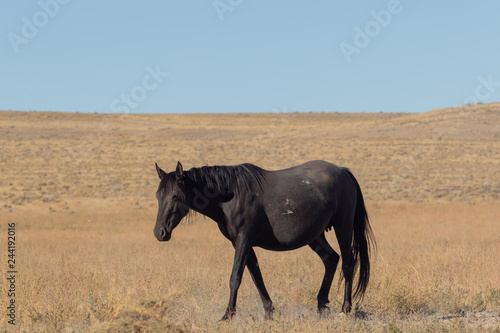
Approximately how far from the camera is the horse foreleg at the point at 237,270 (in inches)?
283

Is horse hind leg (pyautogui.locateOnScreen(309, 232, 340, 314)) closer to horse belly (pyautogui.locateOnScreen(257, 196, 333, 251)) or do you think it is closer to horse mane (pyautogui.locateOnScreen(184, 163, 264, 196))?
horse belly (pyautogui.locateOnScreen(257, 196, 333, 251))

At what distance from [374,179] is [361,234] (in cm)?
3125

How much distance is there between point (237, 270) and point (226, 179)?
1.17 m

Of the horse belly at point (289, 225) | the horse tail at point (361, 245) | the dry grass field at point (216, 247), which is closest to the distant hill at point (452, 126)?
the dry grass field at point (216, 247)

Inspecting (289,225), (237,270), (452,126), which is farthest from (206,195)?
(452,126)

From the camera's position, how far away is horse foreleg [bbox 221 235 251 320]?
7188 mm

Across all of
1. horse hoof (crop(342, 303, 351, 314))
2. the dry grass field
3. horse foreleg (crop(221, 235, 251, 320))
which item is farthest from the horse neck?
horse hoof (crop(342, 303, 351, 314))

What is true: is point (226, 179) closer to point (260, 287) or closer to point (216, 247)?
point (260, 287)

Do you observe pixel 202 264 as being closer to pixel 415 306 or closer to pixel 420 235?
pixel 415 306

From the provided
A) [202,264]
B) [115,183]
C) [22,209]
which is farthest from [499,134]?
[202,264]

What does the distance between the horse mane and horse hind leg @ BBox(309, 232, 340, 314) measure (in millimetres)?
1464

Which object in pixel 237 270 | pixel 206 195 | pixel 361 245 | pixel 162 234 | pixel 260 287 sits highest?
pixel 206 195

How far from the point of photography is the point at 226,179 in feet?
24.7

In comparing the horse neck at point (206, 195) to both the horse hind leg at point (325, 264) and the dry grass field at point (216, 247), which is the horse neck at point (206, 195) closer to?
the dry grass field at point (216, 247)
